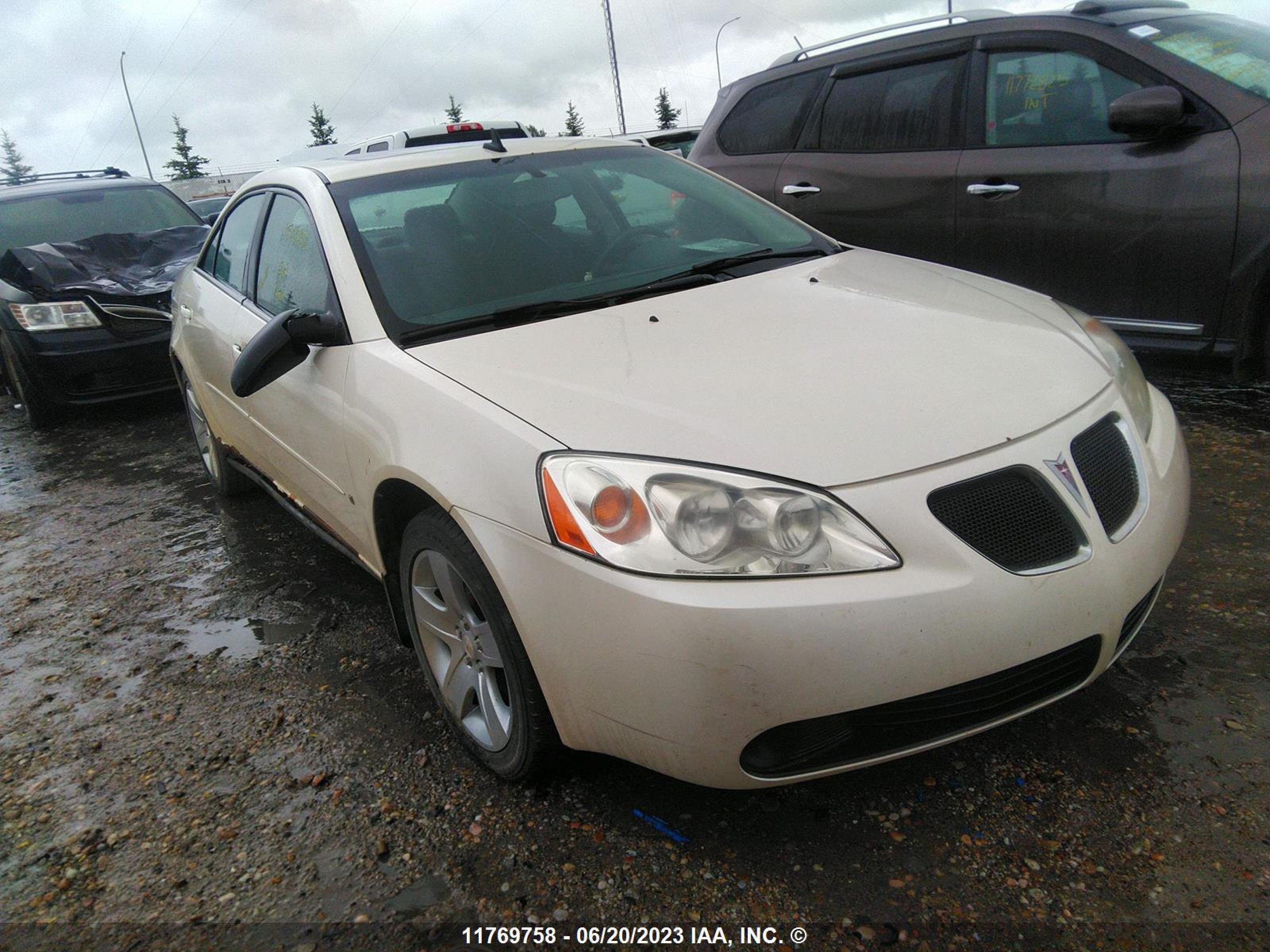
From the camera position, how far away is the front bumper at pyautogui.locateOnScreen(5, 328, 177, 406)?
625 cm

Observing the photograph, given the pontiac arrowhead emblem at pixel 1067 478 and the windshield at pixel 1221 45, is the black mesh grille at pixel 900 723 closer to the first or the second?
the pontiac arrowhead emblem at pixel 1067 478

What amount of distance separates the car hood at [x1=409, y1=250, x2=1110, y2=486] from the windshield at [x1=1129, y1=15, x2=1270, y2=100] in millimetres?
1920

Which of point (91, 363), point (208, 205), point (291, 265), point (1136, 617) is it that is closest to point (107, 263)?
point (91, 363)

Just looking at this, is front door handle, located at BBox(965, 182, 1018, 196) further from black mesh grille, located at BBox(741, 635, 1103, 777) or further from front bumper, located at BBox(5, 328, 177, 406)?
front bumper, located at BBox(5, 328, 177, 406)

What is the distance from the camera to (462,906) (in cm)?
196

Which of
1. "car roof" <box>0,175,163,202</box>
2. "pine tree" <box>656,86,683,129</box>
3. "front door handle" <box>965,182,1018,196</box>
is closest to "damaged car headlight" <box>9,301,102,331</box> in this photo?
"car roof" <box>0,175,163,202</box>

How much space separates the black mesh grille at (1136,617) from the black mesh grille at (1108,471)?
20 cm

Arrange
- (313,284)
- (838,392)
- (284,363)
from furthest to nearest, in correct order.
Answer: (313,284) < (284,363) < (838,392)

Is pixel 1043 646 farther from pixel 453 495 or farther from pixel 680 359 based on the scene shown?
pixel 453 495

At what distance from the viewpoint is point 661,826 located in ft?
6.99

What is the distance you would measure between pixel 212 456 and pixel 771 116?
3.52 m

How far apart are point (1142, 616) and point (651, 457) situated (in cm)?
118

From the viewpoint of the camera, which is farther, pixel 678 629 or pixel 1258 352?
pixel 1258 352

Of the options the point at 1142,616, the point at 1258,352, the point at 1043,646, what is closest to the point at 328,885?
the point at 1043,646
